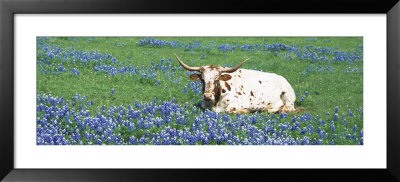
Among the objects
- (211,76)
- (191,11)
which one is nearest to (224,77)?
(211,76)

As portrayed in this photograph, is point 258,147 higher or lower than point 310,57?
lower

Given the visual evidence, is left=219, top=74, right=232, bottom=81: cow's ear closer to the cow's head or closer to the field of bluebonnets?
the cow's head

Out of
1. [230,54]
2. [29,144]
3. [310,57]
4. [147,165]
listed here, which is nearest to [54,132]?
[29,144]

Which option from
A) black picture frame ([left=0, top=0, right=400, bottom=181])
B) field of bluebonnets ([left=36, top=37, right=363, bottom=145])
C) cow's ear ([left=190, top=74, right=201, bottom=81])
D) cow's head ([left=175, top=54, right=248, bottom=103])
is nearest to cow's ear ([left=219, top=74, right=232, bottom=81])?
cow's head ([left=175, top=54, right=248, bottom=103])

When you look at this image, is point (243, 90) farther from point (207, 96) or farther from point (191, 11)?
point (191, 11)

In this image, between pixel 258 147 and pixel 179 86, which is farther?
pixel 179 86

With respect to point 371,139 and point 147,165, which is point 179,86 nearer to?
point 147,165
